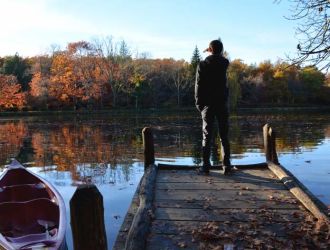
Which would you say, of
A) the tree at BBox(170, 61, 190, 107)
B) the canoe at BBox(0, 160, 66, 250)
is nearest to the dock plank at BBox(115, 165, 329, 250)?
the canoe at BBox(0, 160, 66, 250)

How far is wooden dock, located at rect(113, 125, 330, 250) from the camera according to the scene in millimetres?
4410

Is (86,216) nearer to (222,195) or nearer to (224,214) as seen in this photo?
(224,214)

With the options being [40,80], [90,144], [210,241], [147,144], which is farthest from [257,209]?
[40,80]

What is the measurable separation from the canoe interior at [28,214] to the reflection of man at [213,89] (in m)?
2.95

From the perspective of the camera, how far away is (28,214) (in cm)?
728

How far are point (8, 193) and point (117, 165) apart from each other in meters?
6.37

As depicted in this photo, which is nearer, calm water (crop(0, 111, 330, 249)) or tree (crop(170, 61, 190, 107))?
calm water (crop(0, 111, 330, 249))

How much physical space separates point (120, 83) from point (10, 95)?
55.3 ft

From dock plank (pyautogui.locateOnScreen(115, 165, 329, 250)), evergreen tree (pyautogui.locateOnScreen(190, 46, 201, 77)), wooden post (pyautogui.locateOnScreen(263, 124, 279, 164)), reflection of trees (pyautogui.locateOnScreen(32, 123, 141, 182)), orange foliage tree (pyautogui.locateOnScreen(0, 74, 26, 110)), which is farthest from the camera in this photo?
Answer: evergreen tree (pyautogui.locateOnScreen(190, 46, 201, 77))

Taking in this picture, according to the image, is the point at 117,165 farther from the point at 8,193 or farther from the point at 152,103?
the point at 152,103

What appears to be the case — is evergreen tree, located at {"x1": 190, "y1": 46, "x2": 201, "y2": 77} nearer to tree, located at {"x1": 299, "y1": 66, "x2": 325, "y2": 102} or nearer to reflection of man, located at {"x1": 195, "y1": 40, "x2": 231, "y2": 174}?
tree, located at {"x1": 299, "y1": 66, "x2": 325, "y2": 102}

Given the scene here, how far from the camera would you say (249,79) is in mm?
72062

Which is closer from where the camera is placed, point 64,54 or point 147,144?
point 147,144

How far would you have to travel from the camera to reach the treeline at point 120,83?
62594 millimetres
